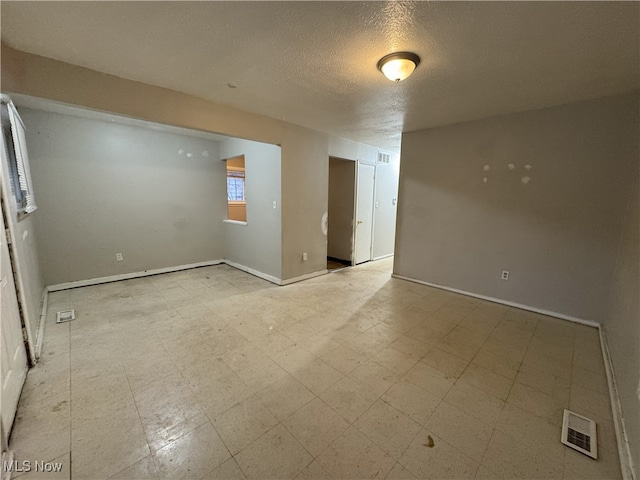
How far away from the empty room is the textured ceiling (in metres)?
0.02

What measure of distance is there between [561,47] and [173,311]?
411 centimetres

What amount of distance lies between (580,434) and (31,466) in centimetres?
292

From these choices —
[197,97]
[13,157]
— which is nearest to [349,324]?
[197,97]

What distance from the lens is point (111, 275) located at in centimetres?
400

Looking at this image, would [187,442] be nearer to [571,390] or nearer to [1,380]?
[1,380]

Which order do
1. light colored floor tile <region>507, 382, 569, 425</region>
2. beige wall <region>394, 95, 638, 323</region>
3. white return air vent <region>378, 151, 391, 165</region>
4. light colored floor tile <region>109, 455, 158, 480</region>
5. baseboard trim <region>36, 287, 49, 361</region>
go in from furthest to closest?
white return air vent <region>378, 151, 391, 165</region> → beige wall <region>394, 95, 638, 323</region> → baseboard trim <region>36, 287, 49, 361</region> → light colored floor tile <region>507, 382, 569, 425</region> → light colored floor tile <region>109, 455, 158, 480</region>

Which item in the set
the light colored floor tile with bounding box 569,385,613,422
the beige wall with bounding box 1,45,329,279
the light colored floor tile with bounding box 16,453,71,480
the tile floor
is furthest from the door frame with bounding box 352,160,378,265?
the light colored floor tile with bounding box 16,453,71,480

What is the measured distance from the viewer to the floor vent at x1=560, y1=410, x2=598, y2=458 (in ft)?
4.54

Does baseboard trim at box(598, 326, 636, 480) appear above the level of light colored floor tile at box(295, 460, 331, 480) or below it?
above

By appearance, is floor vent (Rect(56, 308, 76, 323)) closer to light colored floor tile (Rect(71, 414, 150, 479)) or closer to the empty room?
the empty room

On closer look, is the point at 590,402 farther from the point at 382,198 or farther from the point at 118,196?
the point at 118,196

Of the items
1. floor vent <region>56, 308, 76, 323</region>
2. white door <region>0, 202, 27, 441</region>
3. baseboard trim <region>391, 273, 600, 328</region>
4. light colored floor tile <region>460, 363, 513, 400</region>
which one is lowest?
floor vent <region>56, 308, 76, 323</region>

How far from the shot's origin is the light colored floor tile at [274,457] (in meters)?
1.26

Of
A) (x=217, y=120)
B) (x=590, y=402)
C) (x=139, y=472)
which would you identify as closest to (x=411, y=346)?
(x=590, y=402)
